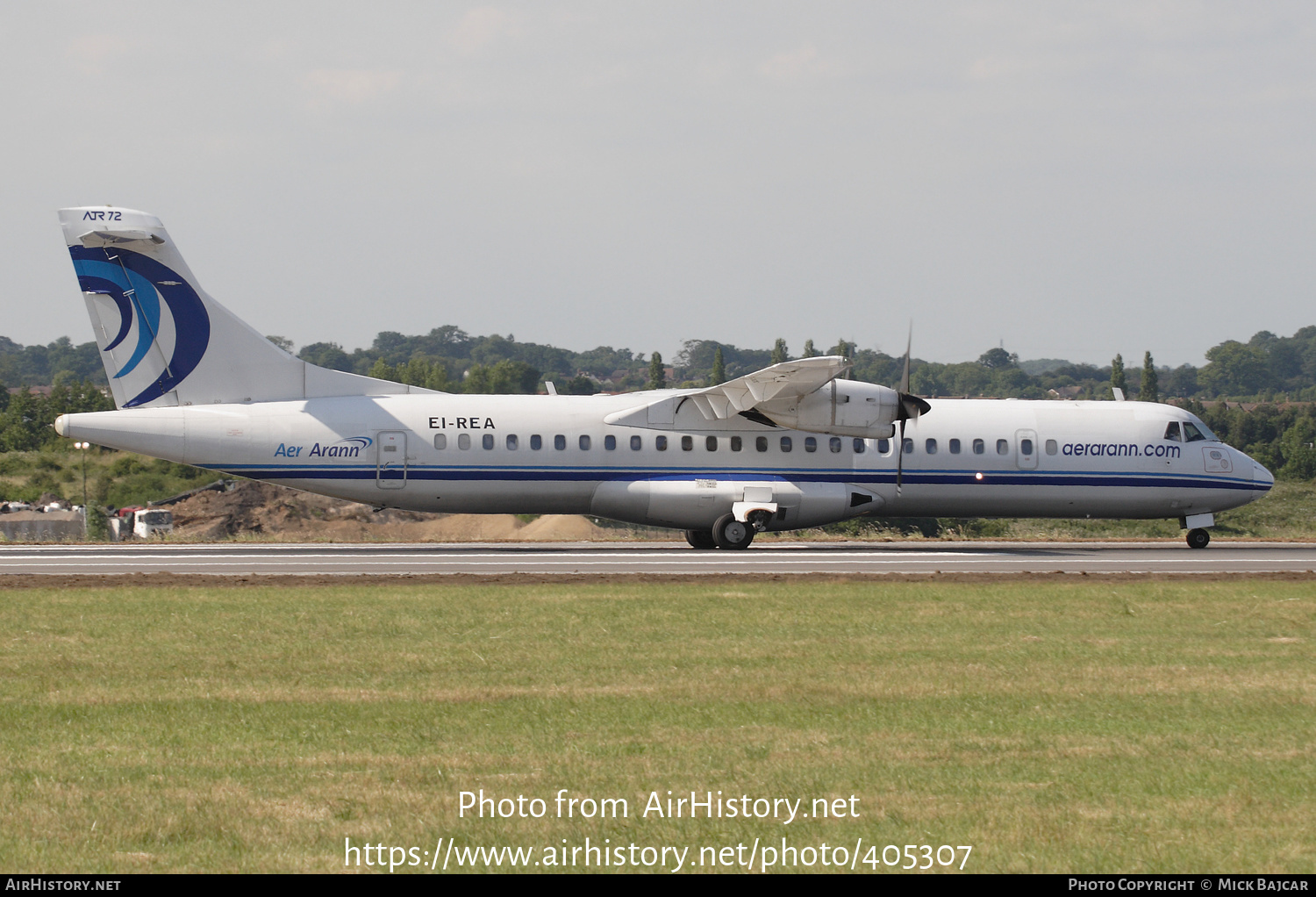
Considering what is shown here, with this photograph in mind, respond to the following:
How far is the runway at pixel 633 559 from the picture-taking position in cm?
2395

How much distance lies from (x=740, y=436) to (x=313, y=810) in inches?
869

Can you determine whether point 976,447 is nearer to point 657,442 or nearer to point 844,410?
point 844,410

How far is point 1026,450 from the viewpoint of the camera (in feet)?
99.5

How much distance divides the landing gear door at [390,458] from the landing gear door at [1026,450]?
14455 millimetres

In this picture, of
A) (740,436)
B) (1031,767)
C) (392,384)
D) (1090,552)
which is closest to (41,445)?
(392,384)

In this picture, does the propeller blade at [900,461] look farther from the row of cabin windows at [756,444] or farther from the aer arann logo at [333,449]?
the aer arann logo at [333,449]

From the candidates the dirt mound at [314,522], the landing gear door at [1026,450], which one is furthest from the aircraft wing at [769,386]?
the dirt mound at [314,522]

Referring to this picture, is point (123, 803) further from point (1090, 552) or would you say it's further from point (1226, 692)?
point (1090, 552)

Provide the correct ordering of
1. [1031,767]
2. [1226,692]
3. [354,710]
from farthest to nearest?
[1226,692] < [354,710] < [1031,767]

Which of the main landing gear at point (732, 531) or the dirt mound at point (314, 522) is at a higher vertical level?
the main landing gear at point (732, 531)

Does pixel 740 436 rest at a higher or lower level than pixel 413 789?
higher

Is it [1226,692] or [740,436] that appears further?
[740,436]

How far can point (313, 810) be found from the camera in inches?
303

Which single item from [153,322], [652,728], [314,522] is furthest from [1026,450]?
[314,522]
